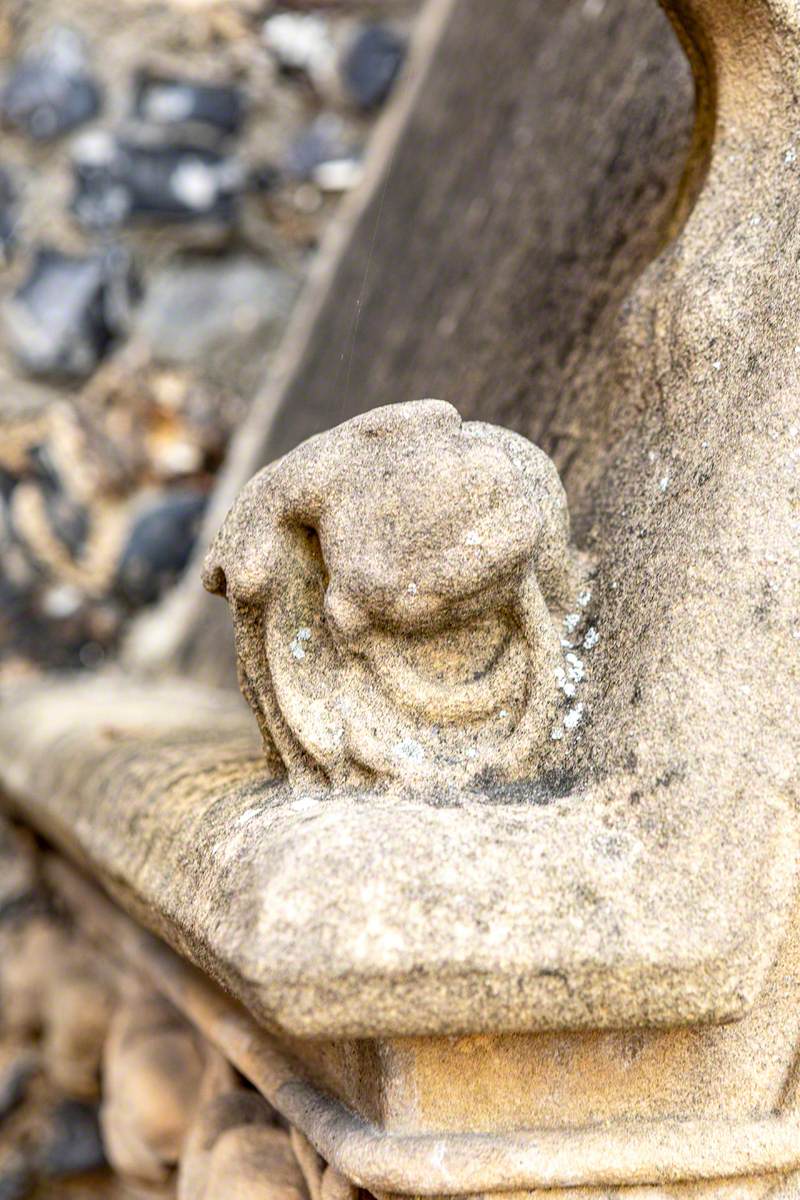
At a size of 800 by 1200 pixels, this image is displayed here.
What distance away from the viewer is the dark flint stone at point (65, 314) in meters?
2.06

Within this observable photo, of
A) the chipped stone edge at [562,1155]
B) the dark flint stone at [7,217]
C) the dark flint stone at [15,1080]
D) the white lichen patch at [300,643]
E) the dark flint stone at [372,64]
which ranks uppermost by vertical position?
the dark flint stone at [372,64]

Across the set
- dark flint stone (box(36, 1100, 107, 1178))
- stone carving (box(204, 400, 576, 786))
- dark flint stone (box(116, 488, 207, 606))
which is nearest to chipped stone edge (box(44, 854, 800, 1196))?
stone carving (box(204, 400, 576, 786))

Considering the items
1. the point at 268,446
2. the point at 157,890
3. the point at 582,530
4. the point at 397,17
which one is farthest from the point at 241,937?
the point at 397,17

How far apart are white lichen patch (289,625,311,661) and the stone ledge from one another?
0.10 meters

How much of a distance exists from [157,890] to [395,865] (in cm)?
25

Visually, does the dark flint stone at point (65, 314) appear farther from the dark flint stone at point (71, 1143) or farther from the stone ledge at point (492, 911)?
the stone ledge at point (492, 911)

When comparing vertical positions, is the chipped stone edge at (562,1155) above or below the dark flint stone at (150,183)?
below

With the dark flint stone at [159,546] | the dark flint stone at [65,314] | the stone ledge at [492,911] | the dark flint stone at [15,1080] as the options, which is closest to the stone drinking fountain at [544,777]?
the stone ledge at [492,911]

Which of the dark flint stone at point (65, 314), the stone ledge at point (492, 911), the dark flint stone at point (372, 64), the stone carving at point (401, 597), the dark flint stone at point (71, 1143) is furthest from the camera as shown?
the dark flint stone at point (372, 64)

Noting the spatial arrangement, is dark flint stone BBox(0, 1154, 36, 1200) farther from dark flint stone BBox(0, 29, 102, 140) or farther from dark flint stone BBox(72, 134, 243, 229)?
dark flint stone BBox(0, 29, 102, 140)

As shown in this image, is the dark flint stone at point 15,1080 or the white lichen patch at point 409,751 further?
the dark flint stone at point 15,1080

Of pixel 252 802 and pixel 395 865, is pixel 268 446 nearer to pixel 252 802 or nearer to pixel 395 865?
pixel 252 802

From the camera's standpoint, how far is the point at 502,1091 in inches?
31.0

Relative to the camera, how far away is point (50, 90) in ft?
6.80
